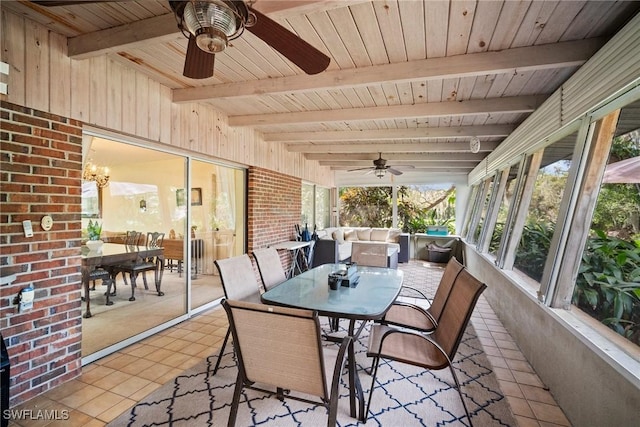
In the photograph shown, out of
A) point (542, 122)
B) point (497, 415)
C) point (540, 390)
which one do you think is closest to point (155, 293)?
point (497, 415)

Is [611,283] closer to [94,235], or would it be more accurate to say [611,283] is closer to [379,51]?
[379,51]

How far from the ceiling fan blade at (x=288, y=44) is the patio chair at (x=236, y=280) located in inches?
64.3

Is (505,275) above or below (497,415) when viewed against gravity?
above

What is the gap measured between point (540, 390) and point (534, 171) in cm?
232

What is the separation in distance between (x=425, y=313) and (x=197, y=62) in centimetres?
246

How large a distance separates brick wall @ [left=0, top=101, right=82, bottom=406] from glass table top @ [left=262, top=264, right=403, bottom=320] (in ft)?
5.10

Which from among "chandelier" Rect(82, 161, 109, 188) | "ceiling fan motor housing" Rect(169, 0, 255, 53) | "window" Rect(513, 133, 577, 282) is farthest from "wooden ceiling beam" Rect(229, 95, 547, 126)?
"ceiling fan motor housing" Rect(169, 0, 255, 53)

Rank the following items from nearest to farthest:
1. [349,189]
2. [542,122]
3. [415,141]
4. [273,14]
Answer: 1. [273,14]
2. [542,122]
3. [415,141]
4. [349,189]

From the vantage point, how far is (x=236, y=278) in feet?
8.31

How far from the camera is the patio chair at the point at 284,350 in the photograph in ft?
4.30

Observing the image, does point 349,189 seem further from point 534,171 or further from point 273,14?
point 273,14

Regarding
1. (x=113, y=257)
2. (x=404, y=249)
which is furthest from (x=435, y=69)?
(x=404, y=249)

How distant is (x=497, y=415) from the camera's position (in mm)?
1888

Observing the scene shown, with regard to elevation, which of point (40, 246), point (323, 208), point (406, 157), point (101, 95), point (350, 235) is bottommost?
point (350, 235)
